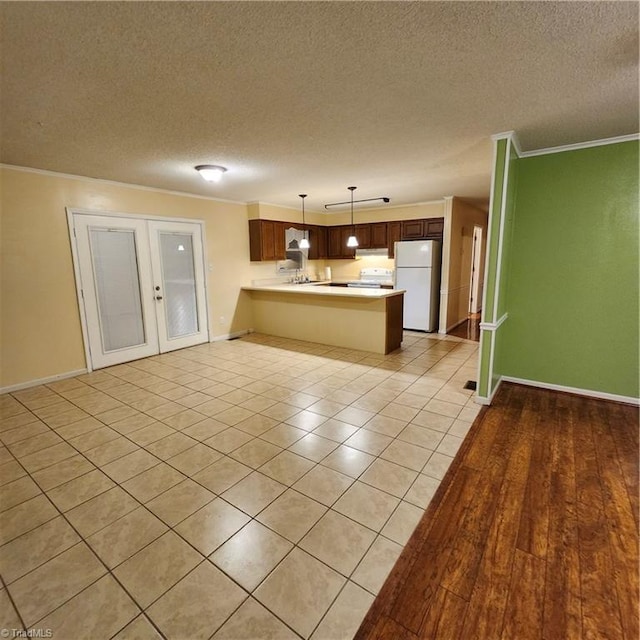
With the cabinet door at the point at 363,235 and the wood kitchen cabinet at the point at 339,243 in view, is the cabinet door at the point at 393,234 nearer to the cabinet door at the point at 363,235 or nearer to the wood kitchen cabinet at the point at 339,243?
the cabinet door at the point at 363,235

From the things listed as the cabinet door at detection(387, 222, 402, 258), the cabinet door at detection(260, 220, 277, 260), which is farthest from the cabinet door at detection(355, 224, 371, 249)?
the cabinet door at detection(260, 220, 277, 260)

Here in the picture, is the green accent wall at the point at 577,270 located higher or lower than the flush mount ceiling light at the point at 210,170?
lower

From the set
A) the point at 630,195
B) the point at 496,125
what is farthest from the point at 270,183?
the point at 630,195

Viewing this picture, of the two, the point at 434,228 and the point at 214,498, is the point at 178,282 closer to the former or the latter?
the point at 214,498

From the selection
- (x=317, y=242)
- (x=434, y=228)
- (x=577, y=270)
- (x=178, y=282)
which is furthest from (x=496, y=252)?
(x=317, y=242)

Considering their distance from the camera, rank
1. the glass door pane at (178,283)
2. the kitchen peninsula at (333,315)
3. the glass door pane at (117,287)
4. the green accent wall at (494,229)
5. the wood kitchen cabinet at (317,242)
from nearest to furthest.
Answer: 1. the green accent wall at (494,229)
2. the glass door pane at (117,287)
3. the kitchen peninsula at (333,315)
4. the glass door pane at (178,283)
5. the wood kitchen cabinet at (317,242)

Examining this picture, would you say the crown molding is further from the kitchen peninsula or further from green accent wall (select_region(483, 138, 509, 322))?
green accent wall (select_region(483, 138, 509, 322))

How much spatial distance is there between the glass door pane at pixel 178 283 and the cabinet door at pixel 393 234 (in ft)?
12.9

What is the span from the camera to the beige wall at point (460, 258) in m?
6.17

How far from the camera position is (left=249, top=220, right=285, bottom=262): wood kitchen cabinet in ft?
20.5

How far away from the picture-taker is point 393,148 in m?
3.24

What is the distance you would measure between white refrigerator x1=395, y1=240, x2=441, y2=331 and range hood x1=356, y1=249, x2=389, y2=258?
27.4 inches

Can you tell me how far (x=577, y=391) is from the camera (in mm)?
3535

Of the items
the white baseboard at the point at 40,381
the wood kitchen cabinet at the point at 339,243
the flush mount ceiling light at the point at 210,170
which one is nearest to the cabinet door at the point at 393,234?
the wood kitchen cabinet at the point at 339,243
